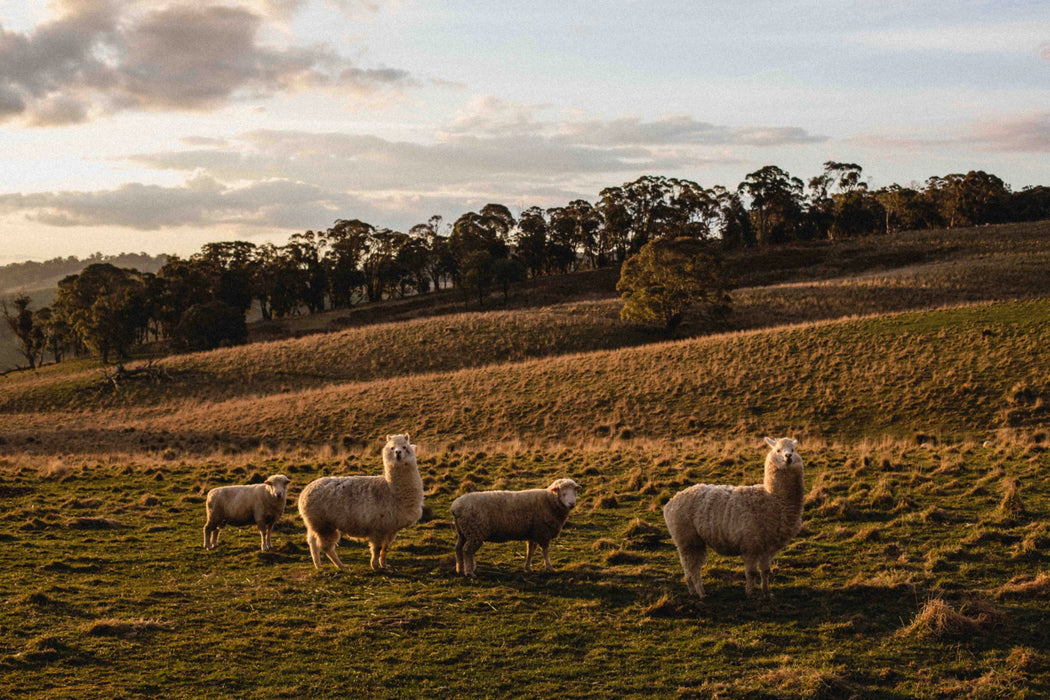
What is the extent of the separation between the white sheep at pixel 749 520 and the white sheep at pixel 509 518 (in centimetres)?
208

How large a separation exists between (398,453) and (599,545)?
4400 mm

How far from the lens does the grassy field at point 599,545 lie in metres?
8.99

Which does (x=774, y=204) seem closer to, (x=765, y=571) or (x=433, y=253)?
(x=433, y=253)

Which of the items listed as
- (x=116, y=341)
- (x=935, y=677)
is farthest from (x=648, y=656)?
(x=116, y=341)

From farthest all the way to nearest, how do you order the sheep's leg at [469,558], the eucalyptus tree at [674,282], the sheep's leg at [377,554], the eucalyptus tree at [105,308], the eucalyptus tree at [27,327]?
the eucalyptus tree at [27,327] → the eucalyptus tree at [105,308] → the eucalyptus tree at [674,282] → the sheep's leg at [377,554] → the sheep's leg at [469,558]

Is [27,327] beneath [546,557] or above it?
above

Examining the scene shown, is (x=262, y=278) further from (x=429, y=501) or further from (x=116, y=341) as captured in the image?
(x=429, y=501)

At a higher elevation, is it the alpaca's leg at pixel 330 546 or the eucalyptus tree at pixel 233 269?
the eucalyptus tree at pixel 233 269

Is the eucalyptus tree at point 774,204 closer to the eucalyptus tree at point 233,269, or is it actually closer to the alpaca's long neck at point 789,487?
the eucalyptus tree at point 233,269

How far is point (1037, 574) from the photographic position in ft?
37.0

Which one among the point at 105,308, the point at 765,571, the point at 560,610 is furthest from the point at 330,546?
the point at 105,308

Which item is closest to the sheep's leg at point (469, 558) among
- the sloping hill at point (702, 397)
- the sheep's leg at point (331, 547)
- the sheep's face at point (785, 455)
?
the sheep's leg at point (331, 547)

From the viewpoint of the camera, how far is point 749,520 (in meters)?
11.1

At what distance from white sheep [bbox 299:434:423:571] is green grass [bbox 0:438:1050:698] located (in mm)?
587
